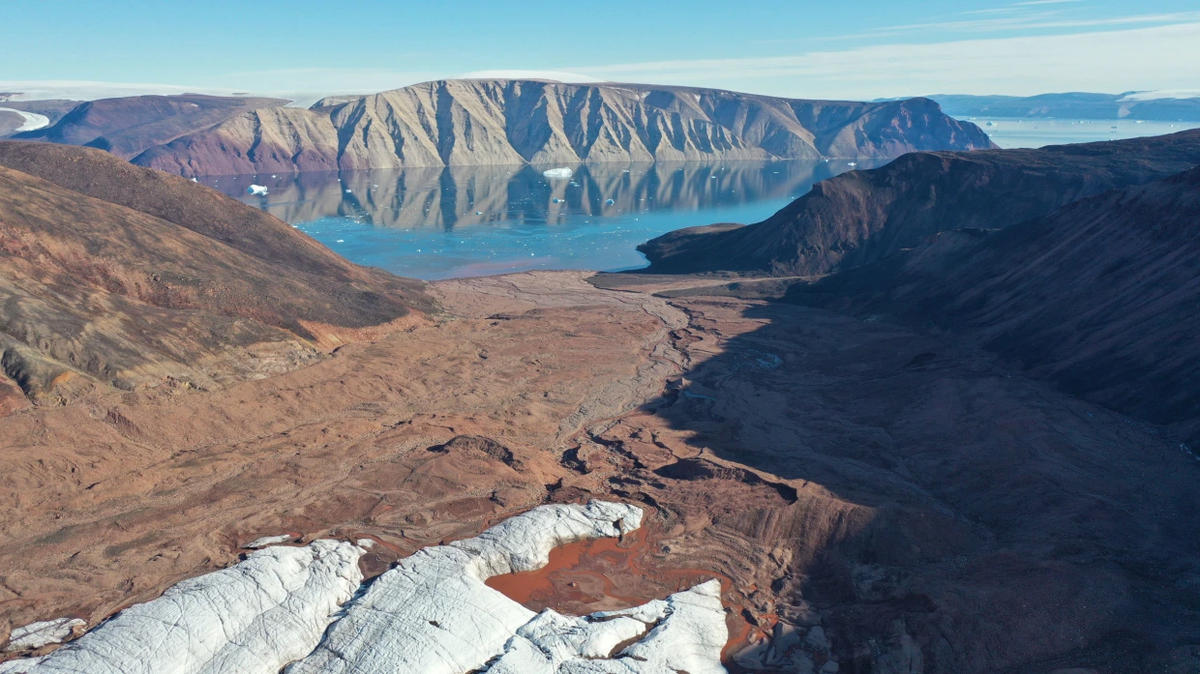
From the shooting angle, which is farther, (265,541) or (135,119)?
(135,119)

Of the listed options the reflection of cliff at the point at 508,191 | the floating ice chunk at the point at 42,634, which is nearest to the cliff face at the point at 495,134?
the reflection of cliff at the point at 508,191

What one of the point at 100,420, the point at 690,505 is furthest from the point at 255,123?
the point at 690,505

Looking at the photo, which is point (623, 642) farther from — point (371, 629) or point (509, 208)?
point (509, 208)

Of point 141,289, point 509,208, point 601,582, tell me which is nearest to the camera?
point 601,582

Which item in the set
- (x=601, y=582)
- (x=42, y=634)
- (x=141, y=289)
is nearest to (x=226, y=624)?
(x=42, y=634)

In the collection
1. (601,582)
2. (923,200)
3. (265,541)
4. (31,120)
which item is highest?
(31,120)

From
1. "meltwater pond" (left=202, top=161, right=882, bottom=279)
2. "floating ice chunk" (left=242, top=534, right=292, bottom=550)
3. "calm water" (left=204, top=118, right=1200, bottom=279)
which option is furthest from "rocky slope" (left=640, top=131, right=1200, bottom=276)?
"floating ice chunk" (left=242, top=534, right=292, bottom=550)

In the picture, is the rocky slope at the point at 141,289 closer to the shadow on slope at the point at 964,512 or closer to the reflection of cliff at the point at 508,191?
the shadow on slope at the point at 964,512
